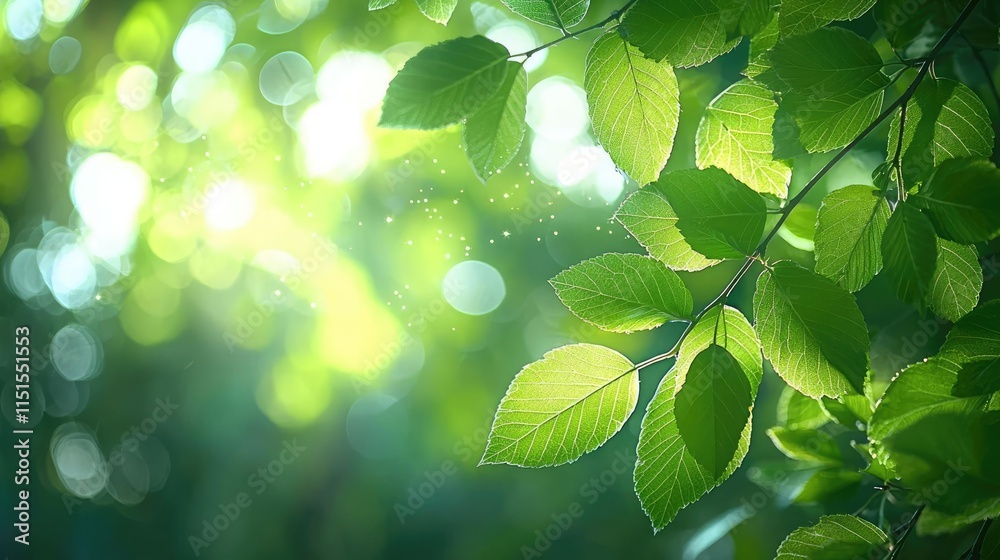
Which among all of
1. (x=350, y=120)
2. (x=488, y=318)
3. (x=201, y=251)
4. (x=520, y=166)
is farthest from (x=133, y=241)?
(x=520, y=166)

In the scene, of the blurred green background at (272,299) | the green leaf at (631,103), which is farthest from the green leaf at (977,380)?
the blurred green background at (272,299)

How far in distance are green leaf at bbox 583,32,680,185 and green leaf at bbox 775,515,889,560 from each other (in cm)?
14

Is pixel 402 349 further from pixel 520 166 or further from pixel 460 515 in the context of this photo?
pixel 520 166

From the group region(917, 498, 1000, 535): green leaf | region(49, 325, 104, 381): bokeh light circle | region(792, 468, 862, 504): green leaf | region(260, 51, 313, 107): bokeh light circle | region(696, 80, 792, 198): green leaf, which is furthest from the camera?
region(49, 325, 104, 381): bokeh light circle

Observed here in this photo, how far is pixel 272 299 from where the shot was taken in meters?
1.65

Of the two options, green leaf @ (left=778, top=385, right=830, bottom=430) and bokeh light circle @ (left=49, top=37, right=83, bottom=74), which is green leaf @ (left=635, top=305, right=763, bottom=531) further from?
bokeh light circle @ (left=49, top=37, right=83, bottom=74)

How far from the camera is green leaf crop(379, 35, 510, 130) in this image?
208mm

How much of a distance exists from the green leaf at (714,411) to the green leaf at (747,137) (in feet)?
0.31

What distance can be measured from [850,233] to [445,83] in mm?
152

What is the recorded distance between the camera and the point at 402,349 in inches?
59.9

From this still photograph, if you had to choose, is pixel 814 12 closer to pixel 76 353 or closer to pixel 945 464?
pixel 945 464

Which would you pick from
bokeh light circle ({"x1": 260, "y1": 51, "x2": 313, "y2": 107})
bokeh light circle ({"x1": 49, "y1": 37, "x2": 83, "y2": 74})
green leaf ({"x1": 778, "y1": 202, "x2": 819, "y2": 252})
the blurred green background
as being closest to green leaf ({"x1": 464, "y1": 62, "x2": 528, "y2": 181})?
green leaf ({"x1": 778, "y1": 202, "x2": 819, "y2": 252})

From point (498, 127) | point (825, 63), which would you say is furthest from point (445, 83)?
point (825, 63)

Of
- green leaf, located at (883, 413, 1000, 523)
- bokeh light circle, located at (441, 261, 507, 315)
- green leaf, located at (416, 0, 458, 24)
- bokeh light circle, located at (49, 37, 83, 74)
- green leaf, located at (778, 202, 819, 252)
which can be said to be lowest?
bokeh light circle, located at (441, 261, 507, 315)
